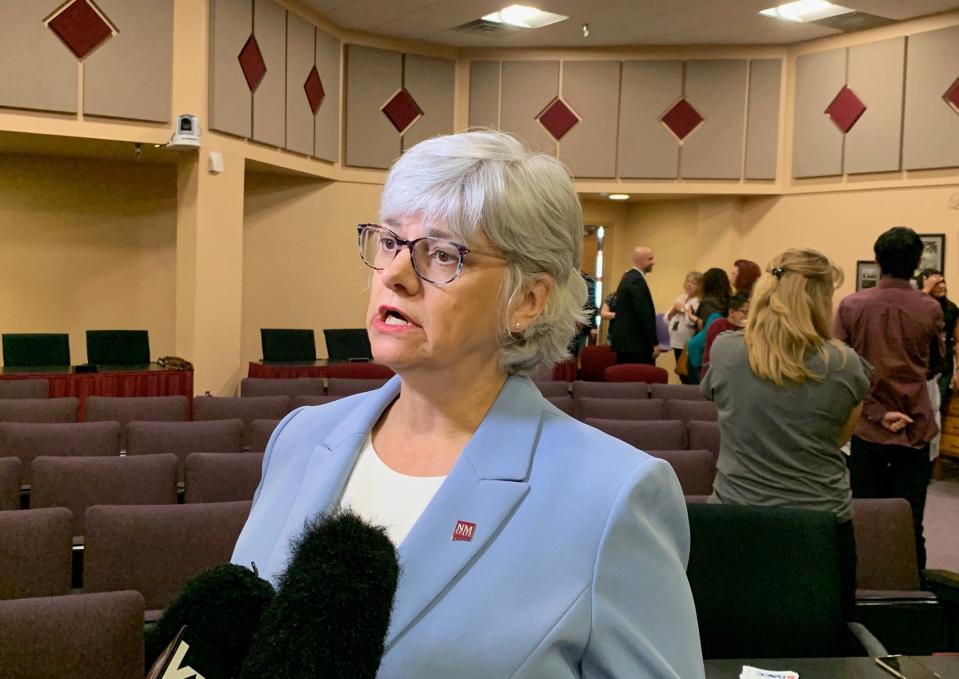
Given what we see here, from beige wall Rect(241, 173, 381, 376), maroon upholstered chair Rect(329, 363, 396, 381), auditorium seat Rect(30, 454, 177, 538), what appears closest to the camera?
auditorium seat Rect(30, 454, 177, 538)

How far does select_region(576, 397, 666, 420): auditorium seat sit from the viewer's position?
18.1ft

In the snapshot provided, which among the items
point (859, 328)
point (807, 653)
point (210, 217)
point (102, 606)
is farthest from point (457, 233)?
point (210, 217)

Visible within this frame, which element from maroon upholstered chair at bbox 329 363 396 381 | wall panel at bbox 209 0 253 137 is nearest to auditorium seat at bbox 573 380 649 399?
maroon upholstered chair at bbox 329 363 396 381

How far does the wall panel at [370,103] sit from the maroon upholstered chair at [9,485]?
8.52 m

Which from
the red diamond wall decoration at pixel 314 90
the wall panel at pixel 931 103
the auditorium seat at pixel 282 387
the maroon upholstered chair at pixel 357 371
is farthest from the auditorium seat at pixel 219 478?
the wall panel at pixel 931 103

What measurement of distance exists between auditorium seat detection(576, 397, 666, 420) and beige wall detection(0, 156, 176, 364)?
6896mm

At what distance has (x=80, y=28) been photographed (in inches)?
329

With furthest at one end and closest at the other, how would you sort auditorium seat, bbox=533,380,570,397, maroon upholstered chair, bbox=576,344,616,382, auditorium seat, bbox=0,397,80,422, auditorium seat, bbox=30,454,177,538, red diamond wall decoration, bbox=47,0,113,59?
maroon upholstered chair, bbox=576,344,616,382 < red diamond wall decoration, bbox=47,0,113,59 < auditorium seat, bbox=533,380,570,397 < auditorium seat, bbox=0,397,80,422 < auditorium seat, bbox=30,454,177,538

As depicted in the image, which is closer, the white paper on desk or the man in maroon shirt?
the white paper on desk

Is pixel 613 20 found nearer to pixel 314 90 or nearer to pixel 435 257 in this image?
pixel 314 90

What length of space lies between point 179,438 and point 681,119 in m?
9.27

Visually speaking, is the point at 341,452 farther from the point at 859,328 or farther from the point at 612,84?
the point at 612,84

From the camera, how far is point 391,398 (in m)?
1.44

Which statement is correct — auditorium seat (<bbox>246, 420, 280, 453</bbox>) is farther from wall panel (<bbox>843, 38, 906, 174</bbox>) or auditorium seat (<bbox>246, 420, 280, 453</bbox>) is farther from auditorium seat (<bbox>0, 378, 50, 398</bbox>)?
wall panel (<bbox>843, 38, 906, 174</bbox>)
